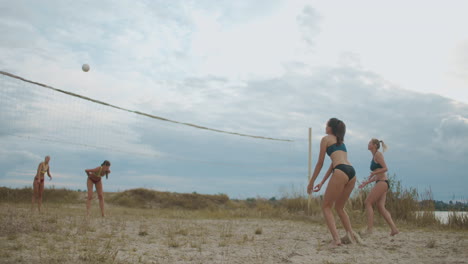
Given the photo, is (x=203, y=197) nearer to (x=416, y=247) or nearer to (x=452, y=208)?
(x=452, y=208)

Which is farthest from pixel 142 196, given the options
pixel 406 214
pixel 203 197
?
pixel 406 214

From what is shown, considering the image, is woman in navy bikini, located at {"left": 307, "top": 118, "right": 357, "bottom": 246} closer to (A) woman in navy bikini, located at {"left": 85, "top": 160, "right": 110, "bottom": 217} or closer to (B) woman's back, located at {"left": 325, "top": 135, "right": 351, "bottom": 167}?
(B) woman's back, located at {"left": 325, "top": 135, "right": 351, "bottom": 167}

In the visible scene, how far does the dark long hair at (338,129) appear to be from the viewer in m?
5.71

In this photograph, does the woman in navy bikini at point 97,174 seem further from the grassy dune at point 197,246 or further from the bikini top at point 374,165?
the bikini top at point 374,165

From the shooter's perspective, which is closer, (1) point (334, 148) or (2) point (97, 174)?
(1) point (334, 148)

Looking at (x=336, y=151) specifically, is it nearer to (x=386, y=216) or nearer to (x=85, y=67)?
(x=386, y=216)

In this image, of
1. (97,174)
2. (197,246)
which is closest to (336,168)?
(197,246)

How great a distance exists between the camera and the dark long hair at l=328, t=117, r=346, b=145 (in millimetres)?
5715

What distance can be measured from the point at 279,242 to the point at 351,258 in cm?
196

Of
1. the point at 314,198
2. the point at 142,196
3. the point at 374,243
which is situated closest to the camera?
the point at 374,243

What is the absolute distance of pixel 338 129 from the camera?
5.73 m

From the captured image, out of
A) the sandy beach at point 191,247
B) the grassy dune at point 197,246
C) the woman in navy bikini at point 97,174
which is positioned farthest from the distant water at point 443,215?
the woman in navy bikini at point 97,174

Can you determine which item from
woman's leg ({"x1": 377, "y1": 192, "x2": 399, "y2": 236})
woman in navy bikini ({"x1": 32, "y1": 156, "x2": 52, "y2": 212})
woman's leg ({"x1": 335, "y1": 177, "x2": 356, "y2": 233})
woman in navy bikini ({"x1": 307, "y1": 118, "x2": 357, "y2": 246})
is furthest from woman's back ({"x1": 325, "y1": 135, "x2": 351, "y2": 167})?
woman in navy bikini ({"x1": 32, "y1": 156, "x2": 52, "y2": 212})

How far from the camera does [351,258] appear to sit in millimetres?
5516
